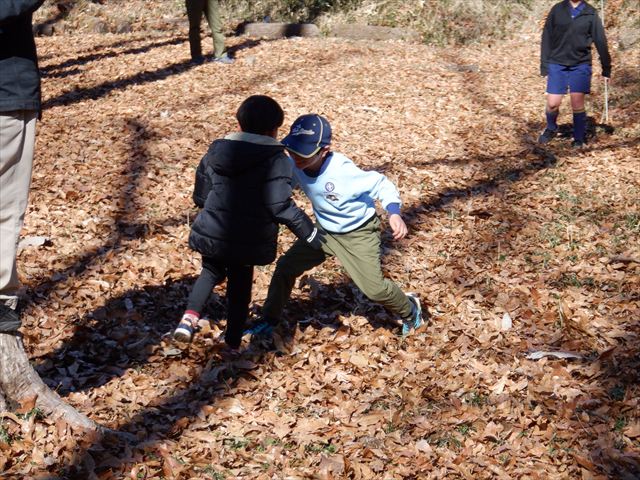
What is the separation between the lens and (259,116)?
4465 millimetres

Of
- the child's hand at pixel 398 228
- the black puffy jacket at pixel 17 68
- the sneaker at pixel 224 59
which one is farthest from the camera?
the sneaker at pixel 224 59

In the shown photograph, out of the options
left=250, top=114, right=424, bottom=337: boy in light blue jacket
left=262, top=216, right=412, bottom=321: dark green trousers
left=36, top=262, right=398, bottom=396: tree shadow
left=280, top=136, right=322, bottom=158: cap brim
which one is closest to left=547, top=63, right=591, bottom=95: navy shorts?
left=36, top=262, right=398, bottom=396: tree shadow

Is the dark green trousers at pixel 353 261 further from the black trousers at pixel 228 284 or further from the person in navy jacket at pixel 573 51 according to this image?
the person in navy jacket at pixel 573 51

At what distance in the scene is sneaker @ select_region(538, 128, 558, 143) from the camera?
10805mm

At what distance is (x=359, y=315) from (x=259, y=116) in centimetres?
225

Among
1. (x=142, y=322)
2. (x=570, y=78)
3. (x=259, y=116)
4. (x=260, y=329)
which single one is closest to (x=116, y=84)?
(x=570, y=78)

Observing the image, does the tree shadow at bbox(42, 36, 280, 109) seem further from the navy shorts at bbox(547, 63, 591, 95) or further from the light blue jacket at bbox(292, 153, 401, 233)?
the light blue jacket at bbox(292, 153, 401, 233)

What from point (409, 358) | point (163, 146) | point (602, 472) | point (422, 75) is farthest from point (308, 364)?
point (422, 75)

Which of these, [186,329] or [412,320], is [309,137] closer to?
[186,329]

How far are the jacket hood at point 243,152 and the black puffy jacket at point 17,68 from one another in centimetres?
127

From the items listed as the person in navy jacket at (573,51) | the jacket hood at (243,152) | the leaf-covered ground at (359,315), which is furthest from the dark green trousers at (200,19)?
the jacket hood at (243,152)

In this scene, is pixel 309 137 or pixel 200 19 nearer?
pixel 309 137

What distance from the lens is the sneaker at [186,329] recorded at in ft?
15.9

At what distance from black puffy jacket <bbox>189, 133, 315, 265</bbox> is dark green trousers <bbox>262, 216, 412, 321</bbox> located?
59 centimetres
